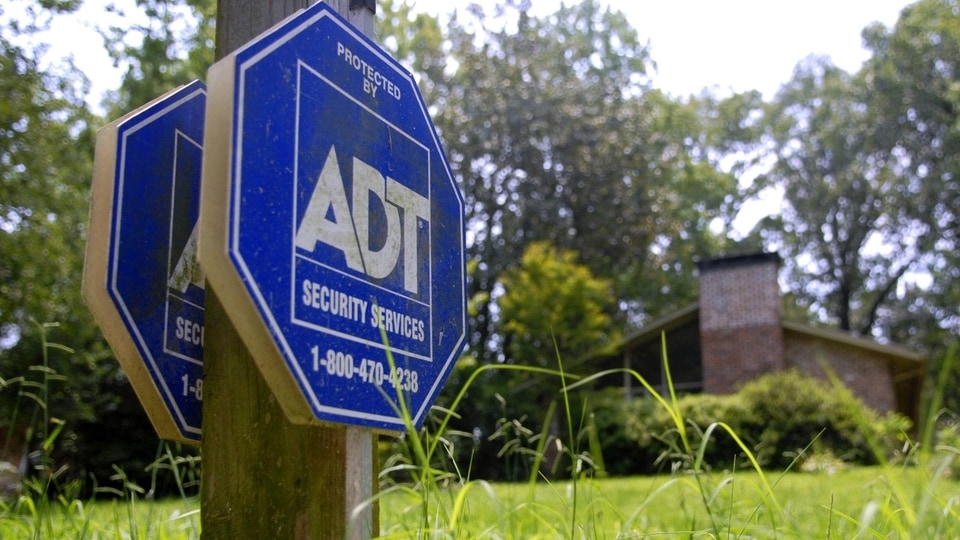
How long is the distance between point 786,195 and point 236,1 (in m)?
42.0

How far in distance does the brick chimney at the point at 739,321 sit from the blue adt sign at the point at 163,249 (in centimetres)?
2274

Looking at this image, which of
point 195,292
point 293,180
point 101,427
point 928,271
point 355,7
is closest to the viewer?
point 293,180

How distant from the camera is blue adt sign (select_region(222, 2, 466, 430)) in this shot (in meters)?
1.50

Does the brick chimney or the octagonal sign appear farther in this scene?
the brick chimney

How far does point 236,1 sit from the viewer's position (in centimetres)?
208

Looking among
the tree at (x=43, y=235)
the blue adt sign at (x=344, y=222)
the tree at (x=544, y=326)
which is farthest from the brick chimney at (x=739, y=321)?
the blue adt sign at (x=344, y=222)

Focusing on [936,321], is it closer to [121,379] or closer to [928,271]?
[928,271]

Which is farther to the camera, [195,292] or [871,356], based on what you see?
[871,356]

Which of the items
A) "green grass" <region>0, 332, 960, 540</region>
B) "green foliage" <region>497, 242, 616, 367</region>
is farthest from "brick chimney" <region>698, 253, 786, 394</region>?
"green grass" <region>0, 332, 960, 540</region>

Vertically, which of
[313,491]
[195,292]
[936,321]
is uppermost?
[936,321]

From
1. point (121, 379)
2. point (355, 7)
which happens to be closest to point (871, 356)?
point (121, 379)

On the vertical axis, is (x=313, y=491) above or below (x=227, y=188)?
below

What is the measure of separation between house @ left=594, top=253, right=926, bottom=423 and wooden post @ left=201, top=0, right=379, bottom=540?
21.4 metres

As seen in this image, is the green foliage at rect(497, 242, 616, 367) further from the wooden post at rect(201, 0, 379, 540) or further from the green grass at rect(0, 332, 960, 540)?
the wooden post at rect(201, 0, 379, 540)
